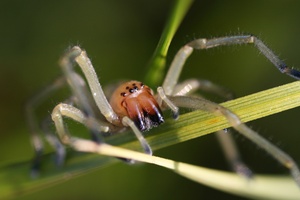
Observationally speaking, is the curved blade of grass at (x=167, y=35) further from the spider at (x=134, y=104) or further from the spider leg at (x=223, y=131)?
the spider leg at (x=223, y=131)

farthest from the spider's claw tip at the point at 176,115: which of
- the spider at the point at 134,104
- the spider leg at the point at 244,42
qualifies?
the spider leg at the point at 244,42

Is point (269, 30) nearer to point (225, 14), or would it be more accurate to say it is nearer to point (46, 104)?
point (225, 14)

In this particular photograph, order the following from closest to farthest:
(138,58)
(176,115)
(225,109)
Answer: (225,109) → (176,115) → (138,58)

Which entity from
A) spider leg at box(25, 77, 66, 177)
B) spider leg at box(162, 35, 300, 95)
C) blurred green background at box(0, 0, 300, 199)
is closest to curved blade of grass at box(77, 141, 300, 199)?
blurred green background at box(0, 0, 300, 199)

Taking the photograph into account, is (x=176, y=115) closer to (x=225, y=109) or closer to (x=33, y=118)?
(x=225, y=109)

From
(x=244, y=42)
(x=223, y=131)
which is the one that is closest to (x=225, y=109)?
(x=244, y=42)

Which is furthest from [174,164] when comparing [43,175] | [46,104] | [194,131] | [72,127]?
[46,104]
